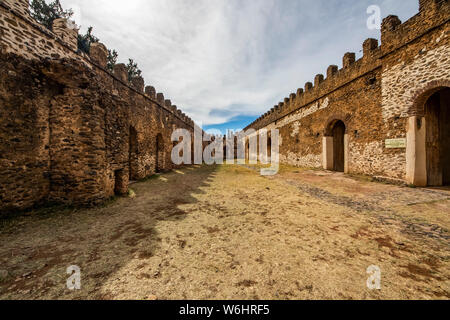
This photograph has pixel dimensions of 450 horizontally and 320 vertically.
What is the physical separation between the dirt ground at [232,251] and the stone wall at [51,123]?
653mm

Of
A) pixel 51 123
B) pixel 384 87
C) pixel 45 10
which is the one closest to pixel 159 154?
pixel 51 123

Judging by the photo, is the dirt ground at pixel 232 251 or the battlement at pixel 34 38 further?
the battlement at pixel 34 38

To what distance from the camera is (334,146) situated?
37.2 feet

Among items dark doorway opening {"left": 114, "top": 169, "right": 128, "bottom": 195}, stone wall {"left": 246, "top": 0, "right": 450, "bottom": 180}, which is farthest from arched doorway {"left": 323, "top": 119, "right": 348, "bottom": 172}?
dark doorway opening {"left": 114, "top": 169, "right": 128, "bottom": 195}

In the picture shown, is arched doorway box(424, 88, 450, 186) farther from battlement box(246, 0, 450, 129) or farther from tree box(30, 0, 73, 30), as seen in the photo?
tree box(30, 0, 73, 30)

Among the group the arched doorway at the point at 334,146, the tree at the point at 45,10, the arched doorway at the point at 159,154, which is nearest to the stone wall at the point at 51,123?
the arched doorway at the point at 159,154

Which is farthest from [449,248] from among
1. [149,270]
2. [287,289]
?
[149,270]

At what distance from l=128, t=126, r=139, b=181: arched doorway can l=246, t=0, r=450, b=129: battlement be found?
12.2 m

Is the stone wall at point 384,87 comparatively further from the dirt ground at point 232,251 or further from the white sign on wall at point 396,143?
the dirt ground at point 232,251

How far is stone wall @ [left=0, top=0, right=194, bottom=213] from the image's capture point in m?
3.72

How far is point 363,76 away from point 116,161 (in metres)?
11.9

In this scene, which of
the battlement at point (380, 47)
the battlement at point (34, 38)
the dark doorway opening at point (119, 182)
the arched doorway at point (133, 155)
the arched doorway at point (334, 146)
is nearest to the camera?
the battlement at point (34, 38)

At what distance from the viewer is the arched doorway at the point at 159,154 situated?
11.6 metres

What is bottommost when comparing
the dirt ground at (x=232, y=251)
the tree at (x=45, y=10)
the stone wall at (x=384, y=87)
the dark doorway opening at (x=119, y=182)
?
the dirt ground at (x=232, y=251)
